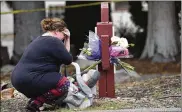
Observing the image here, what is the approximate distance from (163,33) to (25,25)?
355 cm

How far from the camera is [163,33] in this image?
46.0 feet

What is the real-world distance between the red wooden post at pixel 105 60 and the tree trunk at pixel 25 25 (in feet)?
20.0

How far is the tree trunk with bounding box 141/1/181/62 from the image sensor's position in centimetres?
1401

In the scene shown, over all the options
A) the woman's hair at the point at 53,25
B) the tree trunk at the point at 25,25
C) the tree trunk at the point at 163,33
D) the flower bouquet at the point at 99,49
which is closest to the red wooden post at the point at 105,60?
the flower bouquet at the point at 99,49

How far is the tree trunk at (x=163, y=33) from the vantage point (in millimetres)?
14008

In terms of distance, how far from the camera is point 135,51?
1548cm

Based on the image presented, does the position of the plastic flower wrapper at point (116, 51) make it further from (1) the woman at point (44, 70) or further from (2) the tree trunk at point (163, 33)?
(2) the tree trunk at point (163, 33)

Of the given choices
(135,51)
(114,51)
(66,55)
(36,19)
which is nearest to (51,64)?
(66,55)

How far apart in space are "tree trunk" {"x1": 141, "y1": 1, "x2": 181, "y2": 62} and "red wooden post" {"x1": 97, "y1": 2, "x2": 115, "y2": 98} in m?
6.76

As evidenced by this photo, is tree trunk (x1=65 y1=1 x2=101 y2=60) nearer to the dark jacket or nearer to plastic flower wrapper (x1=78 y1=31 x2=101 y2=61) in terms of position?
plastic flower wrapper (x1=78 y1=31 x2=101 y2=61)

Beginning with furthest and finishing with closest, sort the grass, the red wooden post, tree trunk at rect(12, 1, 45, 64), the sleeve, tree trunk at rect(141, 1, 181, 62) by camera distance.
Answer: tree trunk at rect(141, 1, 181, 62), tree trunk at rect(12, 1, 45, 64), the red wooden post, the grass, the sleeve

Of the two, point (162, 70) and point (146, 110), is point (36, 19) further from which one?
point (146, 110)

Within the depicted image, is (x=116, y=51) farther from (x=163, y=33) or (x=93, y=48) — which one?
(x=163, y=33)

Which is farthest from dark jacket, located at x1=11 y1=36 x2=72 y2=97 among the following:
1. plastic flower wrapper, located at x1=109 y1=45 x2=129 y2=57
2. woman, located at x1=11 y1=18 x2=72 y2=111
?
plastic flower wrapper, located at x1=109 y1=45 x2=129 y2=57
